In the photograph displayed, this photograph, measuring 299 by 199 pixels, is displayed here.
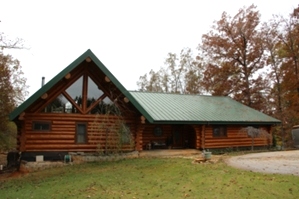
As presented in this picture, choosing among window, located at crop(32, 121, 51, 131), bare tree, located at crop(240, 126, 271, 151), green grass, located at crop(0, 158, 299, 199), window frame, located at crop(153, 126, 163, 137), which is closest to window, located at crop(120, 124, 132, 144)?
green grass, located at crop(0, 158, 299, 199)

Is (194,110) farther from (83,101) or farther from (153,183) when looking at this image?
(153,183)

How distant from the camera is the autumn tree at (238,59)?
33125mm

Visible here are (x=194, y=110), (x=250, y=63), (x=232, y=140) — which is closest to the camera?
(x=232, y=140)

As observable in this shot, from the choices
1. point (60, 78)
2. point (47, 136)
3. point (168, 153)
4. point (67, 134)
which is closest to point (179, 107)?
point (168, 153)

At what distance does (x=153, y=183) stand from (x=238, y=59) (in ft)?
90.2

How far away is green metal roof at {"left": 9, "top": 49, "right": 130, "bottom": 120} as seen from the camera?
44.2 feet

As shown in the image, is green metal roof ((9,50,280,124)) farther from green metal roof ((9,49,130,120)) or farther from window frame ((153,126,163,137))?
window frame ((153,126,163,137))

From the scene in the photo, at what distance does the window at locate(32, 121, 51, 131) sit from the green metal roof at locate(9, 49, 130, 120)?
4.43 ft

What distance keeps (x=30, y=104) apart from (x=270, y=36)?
94.4 ft

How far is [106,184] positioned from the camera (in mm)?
10219

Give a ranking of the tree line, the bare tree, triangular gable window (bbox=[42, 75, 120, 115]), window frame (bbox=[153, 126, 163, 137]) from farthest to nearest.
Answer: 1. the tree line
2. the bare tree
3. window frame (bbox=[153, 126, 163, 137])
4. triangular gable window (bbox=[42, 75, 120, 115])

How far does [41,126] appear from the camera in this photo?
48.5 ft

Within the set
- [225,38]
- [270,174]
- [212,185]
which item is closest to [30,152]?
[212,185]

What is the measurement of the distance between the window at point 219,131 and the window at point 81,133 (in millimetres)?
9593
